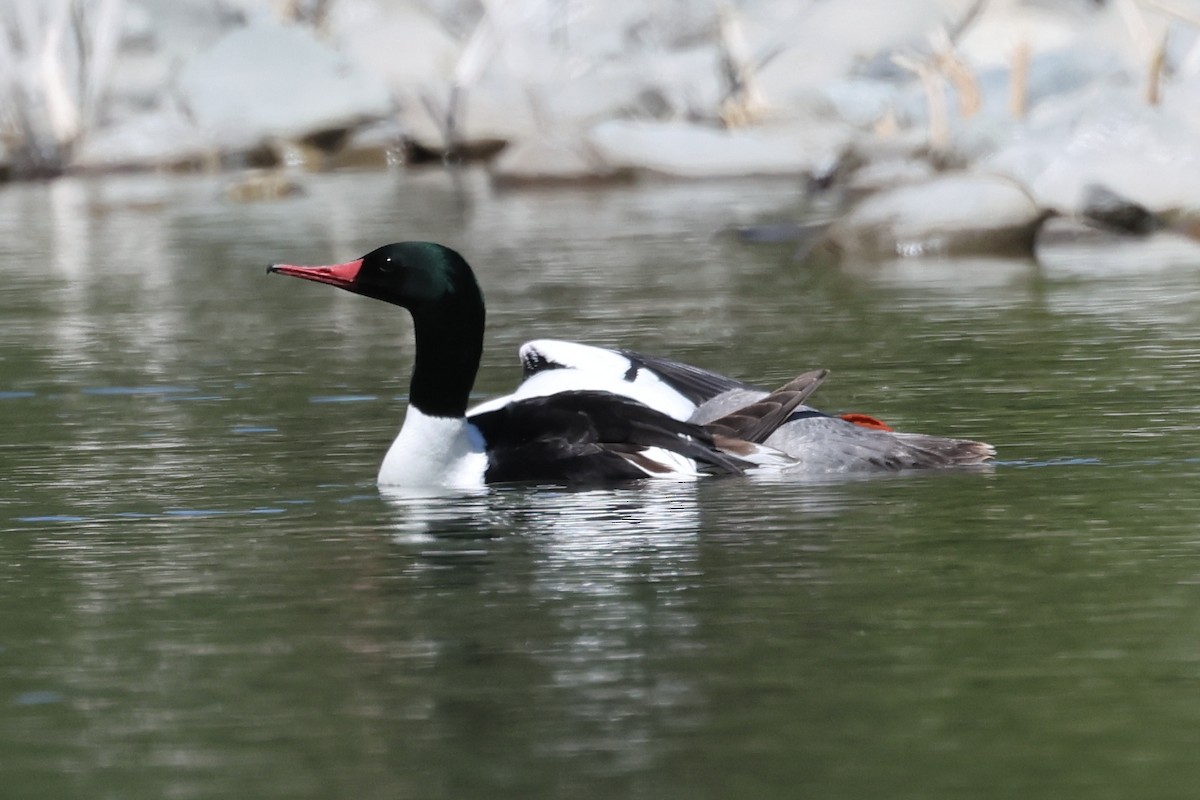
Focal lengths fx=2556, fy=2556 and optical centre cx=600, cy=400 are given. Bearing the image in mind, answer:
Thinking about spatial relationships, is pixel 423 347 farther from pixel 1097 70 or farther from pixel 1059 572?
pixel 1097 70

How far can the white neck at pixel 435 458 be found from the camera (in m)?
9.19

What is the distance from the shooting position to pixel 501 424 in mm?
A: 9312

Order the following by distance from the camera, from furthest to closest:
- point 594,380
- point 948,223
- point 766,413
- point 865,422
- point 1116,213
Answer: point 1116,213, point 948,223, point 594,380, point 865,422, point 766,413

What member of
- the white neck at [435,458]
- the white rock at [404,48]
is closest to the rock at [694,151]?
the white rock at [404,48]

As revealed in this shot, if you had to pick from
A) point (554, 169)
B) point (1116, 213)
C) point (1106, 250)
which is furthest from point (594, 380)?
point (554, 169)

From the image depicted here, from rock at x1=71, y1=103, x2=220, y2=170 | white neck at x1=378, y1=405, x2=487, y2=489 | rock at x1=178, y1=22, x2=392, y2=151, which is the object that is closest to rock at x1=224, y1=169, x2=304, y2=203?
rock at x1=178, y1=22, x2=392, y2=151

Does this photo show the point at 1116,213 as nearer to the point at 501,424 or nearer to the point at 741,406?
the point at 741,406

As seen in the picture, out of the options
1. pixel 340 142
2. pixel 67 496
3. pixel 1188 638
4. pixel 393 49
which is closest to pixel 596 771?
pixel 1188 638

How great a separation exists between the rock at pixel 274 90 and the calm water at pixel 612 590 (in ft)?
86.6

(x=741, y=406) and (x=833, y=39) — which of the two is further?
(x=833, y=39)

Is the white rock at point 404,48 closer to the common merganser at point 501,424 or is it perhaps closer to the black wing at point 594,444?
the common merganser at point 501,424

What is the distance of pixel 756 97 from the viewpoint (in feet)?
129

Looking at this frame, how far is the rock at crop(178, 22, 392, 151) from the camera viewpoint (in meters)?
40.9

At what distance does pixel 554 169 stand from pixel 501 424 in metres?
24.3
